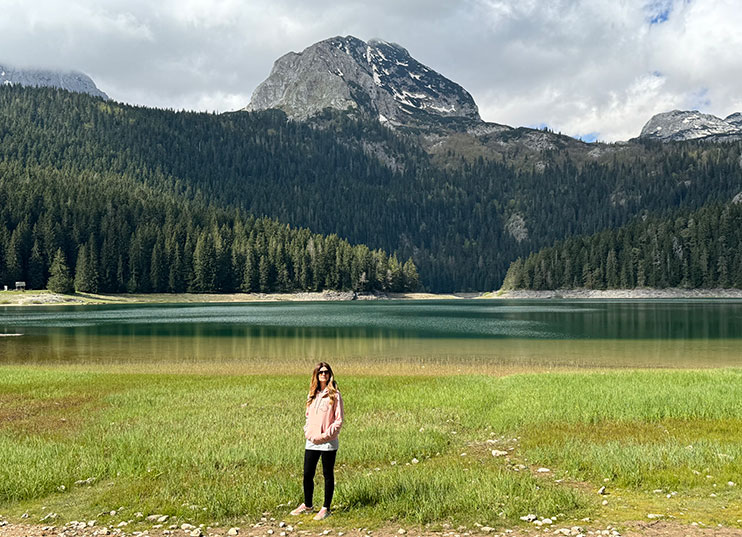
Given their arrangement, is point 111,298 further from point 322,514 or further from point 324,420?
point 322,514

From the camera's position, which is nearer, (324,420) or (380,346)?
(324,420)

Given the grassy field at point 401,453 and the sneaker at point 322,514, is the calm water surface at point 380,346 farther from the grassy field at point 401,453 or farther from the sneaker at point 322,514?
the sneaker at point 322,514

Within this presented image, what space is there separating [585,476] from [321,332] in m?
60.9

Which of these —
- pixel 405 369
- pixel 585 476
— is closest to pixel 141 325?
pixel 405 369

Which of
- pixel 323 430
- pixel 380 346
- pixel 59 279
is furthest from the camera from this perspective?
pixel 59 279

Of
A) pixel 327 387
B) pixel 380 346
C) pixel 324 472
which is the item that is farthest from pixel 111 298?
pixel 327 387

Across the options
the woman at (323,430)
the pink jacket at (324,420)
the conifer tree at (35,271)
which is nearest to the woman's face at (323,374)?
the woman at (323,430)

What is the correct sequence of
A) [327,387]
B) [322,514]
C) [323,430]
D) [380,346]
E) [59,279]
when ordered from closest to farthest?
[322,514] → [323,430] → [327,387] → [380,346] → [59,279]

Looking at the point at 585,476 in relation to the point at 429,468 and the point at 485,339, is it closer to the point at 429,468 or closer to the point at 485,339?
the point at 429,468

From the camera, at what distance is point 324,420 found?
11922mm

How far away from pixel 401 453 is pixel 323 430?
5.12 meters

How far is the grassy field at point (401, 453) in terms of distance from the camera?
12.1 m

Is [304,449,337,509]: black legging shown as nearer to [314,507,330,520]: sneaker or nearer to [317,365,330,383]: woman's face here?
[314,507,330,520]: sneaker

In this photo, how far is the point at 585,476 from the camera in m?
13.9
